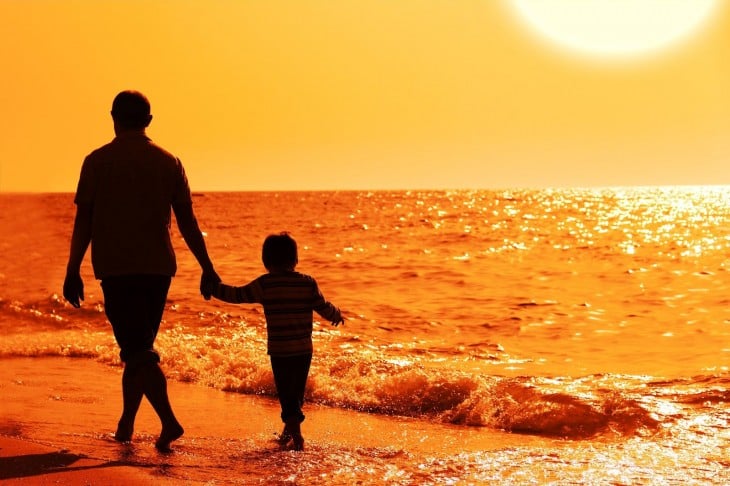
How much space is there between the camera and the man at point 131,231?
4.70m

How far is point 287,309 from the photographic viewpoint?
Result: 5.20 metres

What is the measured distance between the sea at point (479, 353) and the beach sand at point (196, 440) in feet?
0.15

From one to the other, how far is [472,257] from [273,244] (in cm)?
2010

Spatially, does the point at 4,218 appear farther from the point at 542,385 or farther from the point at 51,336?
the point at 542,385

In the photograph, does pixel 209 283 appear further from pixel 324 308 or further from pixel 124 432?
pixel 124 432

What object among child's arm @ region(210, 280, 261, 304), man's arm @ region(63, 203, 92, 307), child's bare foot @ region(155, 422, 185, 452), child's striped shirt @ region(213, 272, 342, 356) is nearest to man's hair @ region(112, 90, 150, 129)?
man's arm @ region(63, 203, 92, 307)

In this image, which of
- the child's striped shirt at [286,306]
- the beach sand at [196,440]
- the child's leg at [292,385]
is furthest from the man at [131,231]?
the child's leg at [292,385]

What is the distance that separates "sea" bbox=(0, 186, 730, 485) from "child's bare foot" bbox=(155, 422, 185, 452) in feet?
1.01

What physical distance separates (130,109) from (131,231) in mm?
681

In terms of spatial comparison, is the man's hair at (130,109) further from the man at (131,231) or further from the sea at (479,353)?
the sea at (479,353)

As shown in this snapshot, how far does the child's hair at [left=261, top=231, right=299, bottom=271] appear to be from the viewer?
5.23 meters

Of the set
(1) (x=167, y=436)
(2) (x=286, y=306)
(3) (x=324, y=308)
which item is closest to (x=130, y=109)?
(2) (x=286, y=306)

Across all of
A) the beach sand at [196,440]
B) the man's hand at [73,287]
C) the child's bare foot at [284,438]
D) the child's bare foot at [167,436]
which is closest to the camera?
the beach sand at [196,440]

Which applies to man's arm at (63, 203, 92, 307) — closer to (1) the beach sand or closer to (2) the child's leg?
(1) the beach sand
